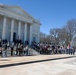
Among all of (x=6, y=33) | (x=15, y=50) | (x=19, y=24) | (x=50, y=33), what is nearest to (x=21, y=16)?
(x=19, y=24)

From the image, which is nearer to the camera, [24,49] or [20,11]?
[24,49]

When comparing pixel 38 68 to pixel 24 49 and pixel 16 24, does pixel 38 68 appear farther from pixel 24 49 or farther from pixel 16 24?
pixel 16 24

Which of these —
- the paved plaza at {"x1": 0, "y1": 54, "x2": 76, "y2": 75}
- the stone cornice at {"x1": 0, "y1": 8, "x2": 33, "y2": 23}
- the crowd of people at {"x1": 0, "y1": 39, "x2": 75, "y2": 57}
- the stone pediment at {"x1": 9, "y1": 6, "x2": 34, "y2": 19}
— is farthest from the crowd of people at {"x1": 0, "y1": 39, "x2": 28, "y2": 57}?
the stone pediment at {"x1": 9, "y1": 6, "x2": 34, "y2": 19}

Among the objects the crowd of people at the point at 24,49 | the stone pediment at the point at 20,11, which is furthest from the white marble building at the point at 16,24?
the crowd of people at the point at 24,49

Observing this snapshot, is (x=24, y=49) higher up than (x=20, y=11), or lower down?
lower down

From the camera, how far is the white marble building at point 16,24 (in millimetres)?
37456

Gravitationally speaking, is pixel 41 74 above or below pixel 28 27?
below

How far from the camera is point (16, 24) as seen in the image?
43156 millimetres

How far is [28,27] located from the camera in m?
47.4

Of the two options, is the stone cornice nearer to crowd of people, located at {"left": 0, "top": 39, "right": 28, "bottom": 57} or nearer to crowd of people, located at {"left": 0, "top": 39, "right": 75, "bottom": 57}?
crowd of people, located at {"left": 0, "top": 39, "right": 75, "bottom": 57}

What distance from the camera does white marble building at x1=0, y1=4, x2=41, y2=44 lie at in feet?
123

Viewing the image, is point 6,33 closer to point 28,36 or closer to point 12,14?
point 12,14

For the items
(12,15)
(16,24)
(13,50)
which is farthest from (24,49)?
(16,24)

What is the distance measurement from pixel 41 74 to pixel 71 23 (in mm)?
55530
